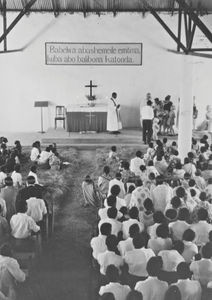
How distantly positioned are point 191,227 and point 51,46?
1357 centimetres

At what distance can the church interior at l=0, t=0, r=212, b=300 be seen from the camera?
24.8ft

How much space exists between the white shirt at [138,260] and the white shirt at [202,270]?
68 cm

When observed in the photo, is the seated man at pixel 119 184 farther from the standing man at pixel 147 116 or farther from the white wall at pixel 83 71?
the white wall at pixel 83 71

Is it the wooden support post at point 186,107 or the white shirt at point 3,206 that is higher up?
the wooden support post at point 186,107

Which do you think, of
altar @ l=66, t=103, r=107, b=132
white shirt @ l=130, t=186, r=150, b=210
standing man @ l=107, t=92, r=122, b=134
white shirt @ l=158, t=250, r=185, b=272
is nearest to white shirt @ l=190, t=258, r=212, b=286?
white shirt @ l=158, t=250, r=185, b=272

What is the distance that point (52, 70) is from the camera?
67.2 feet

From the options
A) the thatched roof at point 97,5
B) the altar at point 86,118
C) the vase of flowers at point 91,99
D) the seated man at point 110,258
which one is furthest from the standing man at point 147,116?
the seated man at point 110,258

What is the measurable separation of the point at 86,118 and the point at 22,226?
1096 centimetres

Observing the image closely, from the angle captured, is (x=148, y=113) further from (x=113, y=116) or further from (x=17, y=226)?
(x=17, y=226)

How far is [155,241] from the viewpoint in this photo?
25.7ft

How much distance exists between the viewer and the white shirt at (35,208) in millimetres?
9539

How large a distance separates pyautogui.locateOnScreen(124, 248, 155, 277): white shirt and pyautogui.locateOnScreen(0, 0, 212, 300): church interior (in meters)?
0.01

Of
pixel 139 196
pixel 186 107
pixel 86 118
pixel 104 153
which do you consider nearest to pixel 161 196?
pixel 139 196

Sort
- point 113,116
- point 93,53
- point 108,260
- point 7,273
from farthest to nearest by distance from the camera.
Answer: point 93,53 < point 113,116 < point 108,260 < point 7,273
